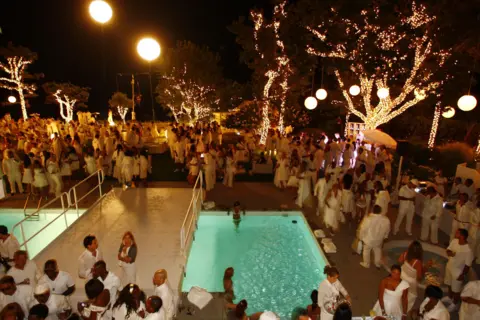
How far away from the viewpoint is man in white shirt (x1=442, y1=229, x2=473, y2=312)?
18.5 feet

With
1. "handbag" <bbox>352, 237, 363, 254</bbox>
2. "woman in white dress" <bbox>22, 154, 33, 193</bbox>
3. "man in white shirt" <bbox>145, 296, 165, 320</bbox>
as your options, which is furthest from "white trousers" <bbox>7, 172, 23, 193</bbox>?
"handbag" <bbox>352, 237, 363, 254</bbox>

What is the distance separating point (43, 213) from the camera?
951 cm

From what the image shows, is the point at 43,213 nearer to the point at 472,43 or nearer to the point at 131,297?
the point at 131,297

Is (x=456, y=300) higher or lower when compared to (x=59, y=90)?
lower

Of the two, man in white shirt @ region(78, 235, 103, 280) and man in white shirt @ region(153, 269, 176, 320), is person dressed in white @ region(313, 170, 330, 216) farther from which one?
man in white shirt @ region(78, 235, 103, 280)

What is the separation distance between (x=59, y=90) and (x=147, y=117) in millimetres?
14630

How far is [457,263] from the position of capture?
19.1ft

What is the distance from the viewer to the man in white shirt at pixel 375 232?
6613 mm

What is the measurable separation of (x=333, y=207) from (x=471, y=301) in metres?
3.88

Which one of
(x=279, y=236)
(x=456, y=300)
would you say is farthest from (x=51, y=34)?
(x=456, y=300)

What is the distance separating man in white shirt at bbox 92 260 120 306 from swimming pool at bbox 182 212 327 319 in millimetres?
2919

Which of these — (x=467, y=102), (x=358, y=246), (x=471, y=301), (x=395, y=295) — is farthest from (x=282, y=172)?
(x=471, y=301)

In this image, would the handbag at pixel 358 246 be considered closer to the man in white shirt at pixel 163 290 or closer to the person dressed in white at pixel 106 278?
the man in white shirt at pixel 163 290

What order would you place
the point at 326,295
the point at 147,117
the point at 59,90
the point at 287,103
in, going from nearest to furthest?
1. the point at 326,295
2. the point at 287,103
3. the point at 59,90
4. the point at 147,117
